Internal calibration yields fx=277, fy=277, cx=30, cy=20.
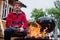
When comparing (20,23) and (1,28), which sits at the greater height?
(20,23)

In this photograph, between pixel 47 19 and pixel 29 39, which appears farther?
pixel 47 19

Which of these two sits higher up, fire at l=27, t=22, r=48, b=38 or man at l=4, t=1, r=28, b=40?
man at l=4, t=1, r=28, b=40

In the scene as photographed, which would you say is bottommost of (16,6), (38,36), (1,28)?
(1,28)

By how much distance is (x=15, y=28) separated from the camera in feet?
21.6

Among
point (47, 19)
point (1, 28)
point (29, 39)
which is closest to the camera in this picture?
point (29, 39)

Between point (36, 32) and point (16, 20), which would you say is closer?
point (36, 32)

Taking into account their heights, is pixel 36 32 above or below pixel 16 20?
below

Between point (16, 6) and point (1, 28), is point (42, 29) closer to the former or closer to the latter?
point (16, 6)

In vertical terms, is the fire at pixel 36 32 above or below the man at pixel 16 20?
below

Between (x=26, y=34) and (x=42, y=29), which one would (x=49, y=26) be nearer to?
(x=42, y=29)

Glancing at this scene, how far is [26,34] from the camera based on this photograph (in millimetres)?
6715

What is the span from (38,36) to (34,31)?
1.37ft

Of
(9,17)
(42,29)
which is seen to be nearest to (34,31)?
(42,29)

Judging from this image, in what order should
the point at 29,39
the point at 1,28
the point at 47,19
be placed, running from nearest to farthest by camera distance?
the point at 29,39
the point at 47,19
the point at 1,28
